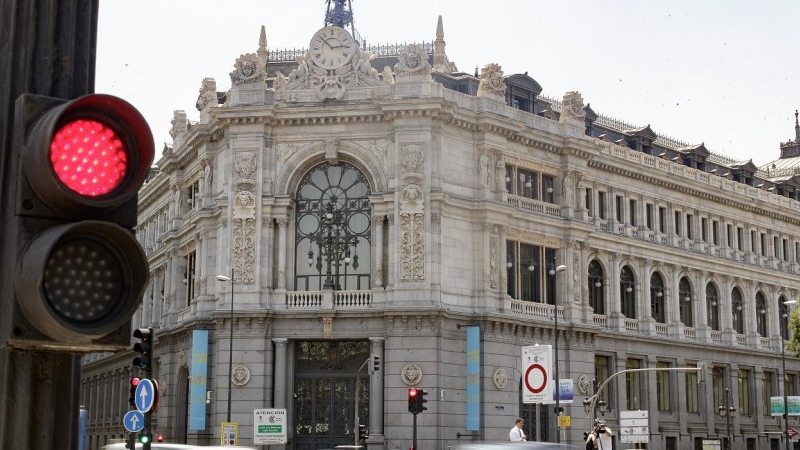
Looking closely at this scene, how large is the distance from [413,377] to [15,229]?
45966 mm

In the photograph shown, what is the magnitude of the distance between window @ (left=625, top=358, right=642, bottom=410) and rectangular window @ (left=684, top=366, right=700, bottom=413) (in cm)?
432

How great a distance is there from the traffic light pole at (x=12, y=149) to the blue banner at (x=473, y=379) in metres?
47.0

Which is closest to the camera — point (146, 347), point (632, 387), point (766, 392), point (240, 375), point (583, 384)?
point (146, 347)

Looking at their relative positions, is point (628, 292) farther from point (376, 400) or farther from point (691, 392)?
point (376, 400)

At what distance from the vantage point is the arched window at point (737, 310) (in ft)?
231

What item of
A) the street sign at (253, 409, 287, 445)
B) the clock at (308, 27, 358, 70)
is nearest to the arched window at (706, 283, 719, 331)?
the clock at (308, 27, 358, 70)

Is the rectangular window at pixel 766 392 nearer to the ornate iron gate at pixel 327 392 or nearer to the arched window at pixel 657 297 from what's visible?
the arched window at pixel 657 297

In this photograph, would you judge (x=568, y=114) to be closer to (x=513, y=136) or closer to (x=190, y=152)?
(x=513, y=136)

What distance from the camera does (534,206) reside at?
183ft

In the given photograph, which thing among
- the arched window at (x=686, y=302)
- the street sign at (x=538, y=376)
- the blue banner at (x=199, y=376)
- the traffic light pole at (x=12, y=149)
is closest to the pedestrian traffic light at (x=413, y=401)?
the blue banner at (x=199, y=376)

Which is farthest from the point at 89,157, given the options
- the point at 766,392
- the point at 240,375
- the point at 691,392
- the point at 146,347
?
the point at 766,392

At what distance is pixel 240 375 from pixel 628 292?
2316cm

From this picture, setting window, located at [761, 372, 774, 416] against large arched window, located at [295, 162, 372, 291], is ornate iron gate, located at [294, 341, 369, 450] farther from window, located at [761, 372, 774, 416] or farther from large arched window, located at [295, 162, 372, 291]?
window, located at [761, 372, 774, 416]

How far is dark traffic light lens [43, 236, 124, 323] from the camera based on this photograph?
3055 mm
